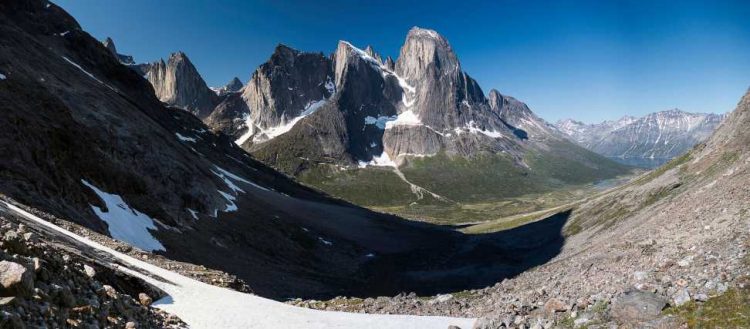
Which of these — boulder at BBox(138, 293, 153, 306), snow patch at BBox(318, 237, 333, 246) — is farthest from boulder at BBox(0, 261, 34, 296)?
snow patch at BBox(318, 237, 333, 246)

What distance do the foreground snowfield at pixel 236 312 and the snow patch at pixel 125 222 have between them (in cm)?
1982

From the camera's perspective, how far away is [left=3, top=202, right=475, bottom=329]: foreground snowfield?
22.2 meters

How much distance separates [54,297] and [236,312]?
11.8 m

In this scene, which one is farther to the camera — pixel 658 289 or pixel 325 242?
pixel 325 242

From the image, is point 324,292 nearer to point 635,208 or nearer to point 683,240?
point 683,240

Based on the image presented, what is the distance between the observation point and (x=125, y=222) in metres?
52.2

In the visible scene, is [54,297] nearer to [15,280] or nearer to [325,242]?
[15,280]

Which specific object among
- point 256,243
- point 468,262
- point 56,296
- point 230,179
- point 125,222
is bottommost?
point 256,243

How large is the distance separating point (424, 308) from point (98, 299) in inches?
821

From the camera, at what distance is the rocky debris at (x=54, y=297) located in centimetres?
1112

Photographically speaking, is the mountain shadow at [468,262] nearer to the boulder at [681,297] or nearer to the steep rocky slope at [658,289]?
the steep rocky slope at [658,289]

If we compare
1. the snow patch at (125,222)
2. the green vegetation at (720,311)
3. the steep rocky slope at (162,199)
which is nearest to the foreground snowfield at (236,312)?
the green vegetation at (720,311)

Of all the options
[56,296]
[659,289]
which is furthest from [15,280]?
[659,289]

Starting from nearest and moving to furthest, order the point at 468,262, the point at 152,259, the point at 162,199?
1. the point at 152,259
2. the point at 162,199
3. the point at 468,262
